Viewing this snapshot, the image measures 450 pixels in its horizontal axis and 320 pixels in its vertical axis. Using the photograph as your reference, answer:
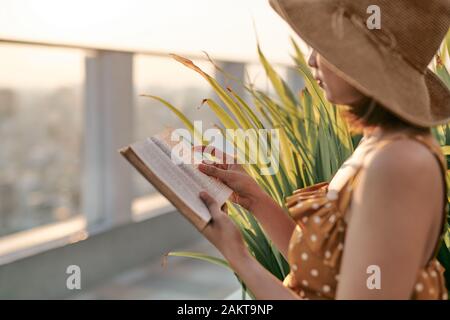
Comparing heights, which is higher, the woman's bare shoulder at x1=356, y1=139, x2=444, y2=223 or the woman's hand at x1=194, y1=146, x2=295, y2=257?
the woman's bare shoulder at x1=356, y1=139, x2=444, y2=223

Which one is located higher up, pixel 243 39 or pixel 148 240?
pixel 243 39

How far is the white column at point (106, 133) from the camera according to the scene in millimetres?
3646

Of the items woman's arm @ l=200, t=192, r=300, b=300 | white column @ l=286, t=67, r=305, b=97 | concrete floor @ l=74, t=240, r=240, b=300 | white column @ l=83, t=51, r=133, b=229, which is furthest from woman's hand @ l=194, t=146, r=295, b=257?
white column @ l=286, t=67, r=305, b=97

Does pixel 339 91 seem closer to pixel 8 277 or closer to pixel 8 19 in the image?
pixel 8 19

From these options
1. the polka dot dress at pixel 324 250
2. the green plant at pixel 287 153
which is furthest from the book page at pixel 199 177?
the green plant at pixel 287 153

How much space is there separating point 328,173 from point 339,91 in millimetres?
672

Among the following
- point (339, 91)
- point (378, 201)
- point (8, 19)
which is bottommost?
point (378, 201)

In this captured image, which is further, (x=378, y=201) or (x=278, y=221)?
(x=278, y=221)

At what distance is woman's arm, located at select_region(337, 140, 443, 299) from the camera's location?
2.64 ft

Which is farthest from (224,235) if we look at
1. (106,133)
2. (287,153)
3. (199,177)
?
(106,133)

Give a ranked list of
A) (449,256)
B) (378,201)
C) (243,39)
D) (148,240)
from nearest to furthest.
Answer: (378,201) → (449,256) → (148,240) → (243,39)

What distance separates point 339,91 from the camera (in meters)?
0.94

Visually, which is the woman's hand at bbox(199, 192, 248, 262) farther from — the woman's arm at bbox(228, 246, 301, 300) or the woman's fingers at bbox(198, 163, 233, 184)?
the woman's fingers at bbox(198, 163, 233, 184)

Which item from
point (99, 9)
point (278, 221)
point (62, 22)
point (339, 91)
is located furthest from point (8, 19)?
point (339, 91)
